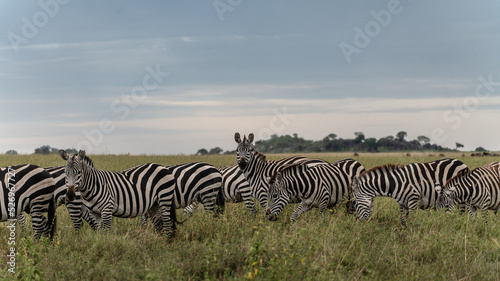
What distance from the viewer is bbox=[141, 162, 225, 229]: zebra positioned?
34.8 ft

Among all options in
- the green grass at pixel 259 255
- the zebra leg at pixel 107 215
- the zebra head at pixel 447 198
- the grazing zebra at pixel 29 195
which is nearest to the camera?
the green grass at pixel 259 255

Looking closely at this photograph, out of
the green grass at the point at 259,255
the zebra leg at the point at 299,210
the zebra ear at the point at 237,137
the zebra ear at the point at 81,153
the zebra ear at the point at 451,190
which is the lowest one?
the green grass at the point at 259,255

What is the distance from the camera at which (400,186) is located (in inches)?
448

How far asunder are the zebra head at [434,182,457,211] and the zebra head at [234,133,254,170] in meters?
4.62

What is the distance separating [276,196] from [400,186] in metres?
2.97

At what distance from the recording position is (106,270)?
7105 mm

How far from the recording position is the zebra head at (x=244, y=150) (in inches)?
469

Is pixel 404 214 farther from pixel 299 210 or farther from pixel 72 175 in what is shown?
pixel 72 175

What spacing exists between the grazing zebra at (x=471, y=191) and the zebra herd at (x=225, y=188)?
0.02 m

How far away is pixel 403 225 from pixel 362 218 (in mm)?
926

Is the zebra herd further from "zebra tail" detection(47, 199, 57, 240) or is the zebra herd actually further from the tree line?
the tree line

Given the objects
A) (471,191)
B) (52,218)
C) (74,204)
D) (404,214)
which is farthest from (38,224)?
(471,191)

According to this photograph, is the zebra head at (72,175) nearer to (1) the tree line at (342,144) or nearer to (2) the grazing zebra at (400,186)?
(2) the grazing zebra at (400,186)

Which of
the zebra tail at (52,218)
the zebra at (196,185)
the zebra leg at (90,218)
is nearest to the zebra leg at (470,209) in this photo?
the zebra at (196,185)
